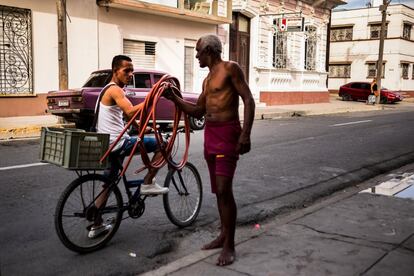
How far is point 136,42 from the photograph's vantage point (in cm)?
2006

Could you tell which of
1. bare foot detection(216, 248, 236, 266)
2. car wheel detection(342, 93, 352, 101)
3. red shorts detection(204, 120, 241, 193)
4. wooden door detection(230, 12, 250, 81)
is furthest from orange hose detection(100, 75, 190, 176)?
car wheel detection(342, 93, 352, 101)

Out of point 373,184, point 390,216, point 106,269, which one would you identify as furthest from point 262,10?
point 106,269

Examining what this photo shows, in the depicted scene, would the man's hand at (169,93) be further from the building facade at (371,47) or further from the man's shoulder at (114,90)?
the building facade at (371,47)

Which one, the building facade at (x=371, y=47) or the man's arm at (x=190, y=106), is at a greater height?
the building facade at (x=371, y=47)

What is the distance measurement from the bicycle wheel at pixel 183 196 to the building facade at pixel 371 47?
42575mm

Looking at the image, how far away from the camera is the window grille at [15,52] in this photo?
15430mm

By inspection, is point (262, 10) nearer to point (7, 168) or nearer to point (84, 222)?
point (7, 168)

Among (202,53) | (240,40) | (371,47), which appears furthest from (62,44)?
(371,47)

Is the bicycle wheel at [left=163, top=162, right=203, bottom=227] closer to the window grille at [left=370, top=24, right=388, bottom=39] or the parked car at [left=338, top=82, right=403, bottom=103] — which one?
the parked car at [left=338, top=82, right=403, bottom=103]

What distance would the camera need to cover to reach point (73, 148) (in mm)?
4000

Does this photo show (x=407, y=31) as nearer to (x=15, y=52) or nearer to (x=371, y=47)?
(x=371, y=47)

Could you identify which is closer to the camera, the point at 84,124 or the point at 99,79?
the point at 99,79

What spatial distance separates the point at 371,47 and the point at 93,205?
148 ft

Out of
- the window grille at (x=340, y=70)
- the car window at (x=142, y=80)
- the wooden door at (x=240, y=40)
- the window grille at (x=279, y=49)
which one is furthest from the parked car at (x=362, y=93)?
the car window at (x=142, y=80)
